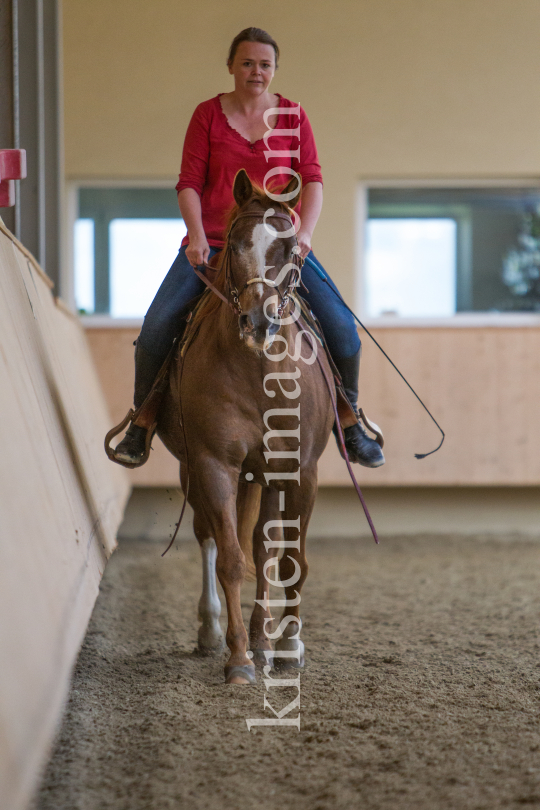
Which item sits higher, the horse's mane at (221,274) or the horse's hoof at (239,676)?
the horse's mane at (221,274)

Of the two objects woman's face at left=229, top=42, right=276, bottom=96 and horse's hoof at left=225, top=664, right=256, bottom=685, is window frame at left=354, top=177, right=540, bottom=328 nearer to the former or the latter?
woman's face at left=229, top=42, right=276, bottom=96

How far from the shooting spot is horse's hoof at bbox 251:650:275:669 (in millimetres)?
3282

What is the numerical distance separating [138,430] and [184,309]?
585 mm

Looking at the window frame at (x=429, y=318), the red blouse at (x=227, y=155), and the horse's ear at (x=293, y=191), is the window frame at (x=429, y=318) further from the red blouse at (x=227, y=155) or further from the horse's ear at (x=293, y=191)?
the horse's ear at (x=293, y=191)

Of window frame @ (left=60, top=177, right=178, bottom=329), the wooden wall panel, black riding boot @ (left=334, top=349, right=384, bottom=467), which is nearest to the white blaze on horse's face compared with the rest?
black riding boot @ (left=334, top=349, right=384, bottom=467)

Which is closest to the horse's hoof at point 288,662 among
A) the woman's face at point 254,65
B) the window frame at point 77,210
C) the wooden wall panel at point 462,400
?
the woman's face at point 254,65

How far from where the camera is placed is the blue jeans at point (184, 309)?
3.46 meters

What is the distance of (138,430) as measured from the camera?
3.63 metres

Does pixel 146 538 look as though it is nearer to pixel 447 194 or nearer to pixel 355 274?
pixel 355 274

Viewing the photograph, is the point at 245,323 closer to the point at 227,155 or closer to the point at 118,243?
the point at 227,155

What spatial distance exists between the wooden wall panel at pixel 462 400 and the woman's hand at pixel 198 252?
488cm

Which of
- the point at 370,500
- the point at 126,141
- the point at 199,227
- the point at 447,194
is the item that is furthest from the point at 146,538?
the point at 199,227

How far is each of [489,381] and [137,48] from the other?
4629mm

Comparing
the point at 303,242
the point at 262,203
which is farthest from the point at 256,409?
the point at 262,203
